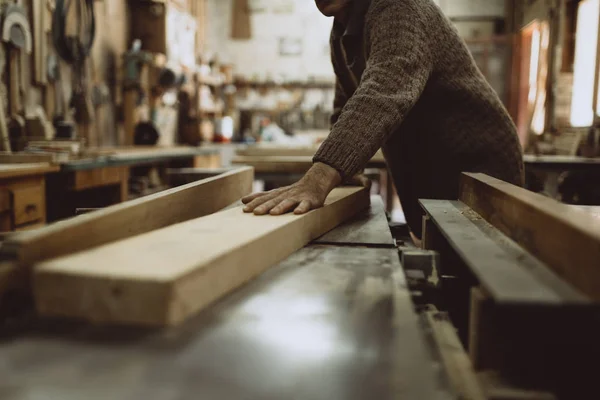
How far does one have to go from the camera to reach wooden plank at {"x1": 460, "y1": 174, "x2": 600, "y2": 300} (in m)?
0.72

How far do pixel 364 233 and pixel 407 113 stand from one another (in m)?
0.35

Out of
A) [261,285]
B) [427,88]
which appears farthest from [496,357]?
[427,88]

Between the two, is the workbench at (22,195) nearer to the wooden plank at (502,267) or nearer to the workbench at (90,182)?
the workbench at (90,182)

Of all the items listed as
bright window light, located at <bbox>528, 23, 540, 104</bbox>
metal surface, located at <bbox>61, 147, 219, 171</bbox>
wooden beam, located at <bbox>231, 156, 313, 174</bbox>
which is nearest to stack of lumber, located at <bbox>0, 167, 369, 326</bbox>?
wooden beam, located at <bbox>231, 156, 313, 174</bbox>

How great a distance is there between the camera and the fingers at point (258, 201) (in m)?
1.33

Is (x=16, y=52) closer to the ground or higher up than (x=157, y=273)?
higher up

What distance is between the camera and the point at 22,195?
8.54ft

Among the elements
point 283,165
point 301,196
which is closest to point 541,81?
point 283,165

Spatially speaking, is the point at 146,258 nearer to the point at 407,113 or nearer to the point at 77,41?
the point at 407,113

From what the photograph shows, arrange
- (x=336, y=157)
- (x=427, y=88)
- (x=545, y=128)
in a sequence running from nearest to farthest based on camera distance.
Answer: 1. (x=336, y=157)
2. (x=427, y=88)
3. (x=545, y=128)

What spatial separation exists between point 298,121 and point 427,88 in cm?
742

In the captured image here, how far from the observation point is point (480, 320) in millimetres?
715

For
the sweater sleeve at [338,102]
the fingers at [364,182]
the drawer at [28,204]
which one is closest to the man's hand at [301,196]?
the fingers at [364,182]

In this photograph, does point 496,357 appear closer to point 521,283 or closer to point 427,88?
point 521,283
